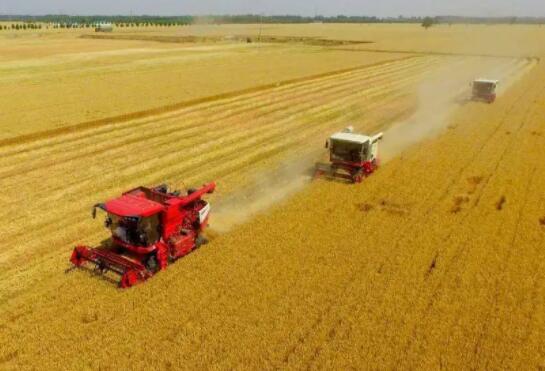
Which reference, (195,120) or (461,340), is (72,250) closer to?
(461,340)

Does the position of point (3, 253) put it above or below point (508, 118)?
below

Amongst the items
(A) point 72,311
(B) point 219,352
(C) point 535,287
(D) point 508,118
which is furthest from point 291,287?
(D) point 508,118

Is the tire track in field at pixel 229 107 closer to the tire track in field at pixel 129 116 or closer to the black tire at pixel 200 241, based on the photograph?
the tire track in field at pixel 129 116

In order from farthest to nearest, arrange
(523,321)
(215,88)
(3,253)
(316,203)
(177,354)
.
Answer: (215,88)
(316,203)
(3,253)
(523,321)
(177,354)

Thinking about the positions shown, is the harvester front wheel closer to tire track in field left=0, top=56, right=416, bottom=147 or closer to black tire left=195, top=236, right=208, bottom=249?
black tire left=195, top=236, right=208, bottom=249

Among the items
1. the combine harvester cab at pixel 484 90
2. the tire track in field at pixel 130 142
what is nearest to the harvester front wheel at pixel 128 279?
the tire track in field at pixel 130 142

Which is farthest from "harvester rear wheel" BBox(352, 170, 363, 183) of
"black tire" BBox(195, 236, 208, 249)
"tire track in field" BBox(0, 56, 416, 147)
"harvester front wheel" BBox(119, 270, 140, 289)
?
"tire track in field" BBox(0, 56, 416, 147)
